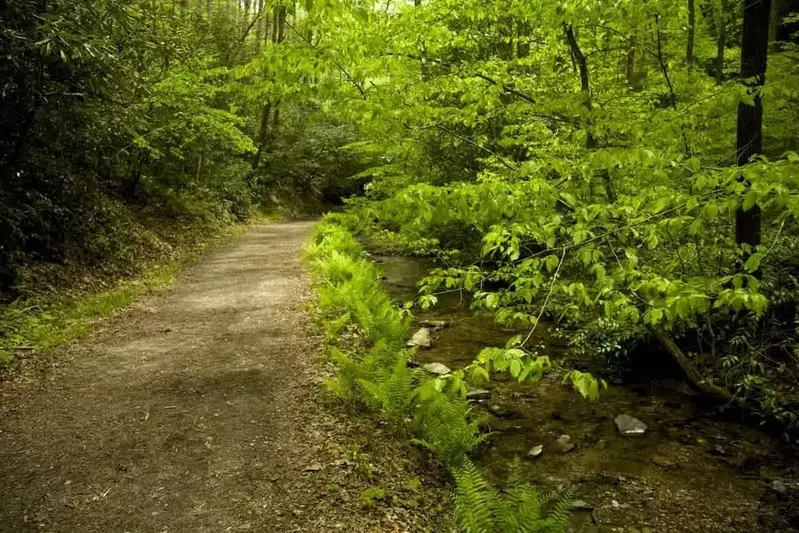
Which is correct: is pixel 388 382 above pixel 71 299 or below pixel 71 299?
below

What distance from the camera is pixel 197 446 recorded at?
514cm

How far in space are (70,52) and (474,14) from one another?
233 inches

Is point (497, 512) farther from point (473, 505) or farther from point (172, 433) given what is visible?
point (172, 433)

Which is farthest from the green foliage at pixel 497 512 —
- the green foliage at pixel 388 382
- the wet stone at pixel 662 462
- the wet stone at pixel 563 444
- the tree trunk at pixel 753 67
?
the tree trunk at pixel 753 67

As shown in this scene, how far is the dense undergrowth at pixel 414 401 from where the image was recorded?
4363 millimetres

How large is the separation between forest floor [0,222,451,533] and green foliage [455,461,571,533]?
413mm

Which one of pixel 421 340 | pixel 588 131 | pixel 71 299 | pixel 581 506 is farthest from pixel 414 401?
pixel 71 299

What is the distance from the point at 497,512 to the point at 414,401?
202 cm

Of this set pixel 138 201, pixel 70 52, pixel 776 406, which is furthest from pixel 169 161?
pixel 776 406

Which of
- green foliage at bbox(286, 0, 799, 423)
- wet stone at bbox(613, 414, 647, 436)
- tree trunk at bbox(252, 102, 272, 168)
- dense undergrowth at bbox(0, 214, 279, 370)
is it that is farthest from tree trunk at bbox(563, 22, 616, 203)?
tree trunk at bbox(252, 102, 272, 168)

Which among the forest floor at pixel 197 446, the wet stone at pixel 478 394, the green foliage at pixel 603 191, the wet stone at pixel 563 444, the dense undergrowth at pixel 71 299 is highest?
the green foliage at pixel 603 191

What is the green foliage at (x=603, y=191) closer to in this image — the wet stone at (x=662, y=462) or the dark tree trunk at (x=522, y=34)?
the wet stone at (x=662, y=462)

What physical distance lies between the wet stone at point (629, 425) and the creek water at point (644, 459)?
0.25 ft

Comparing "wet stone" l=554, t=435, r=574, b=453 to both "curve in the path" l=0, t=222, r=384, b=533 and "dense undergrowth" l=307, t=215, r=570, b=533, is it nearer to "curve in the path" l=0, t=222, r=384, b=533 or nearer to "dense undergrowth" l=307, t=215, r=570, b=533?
"dense undergrowth" l=307, t=215, r=570, b=533
